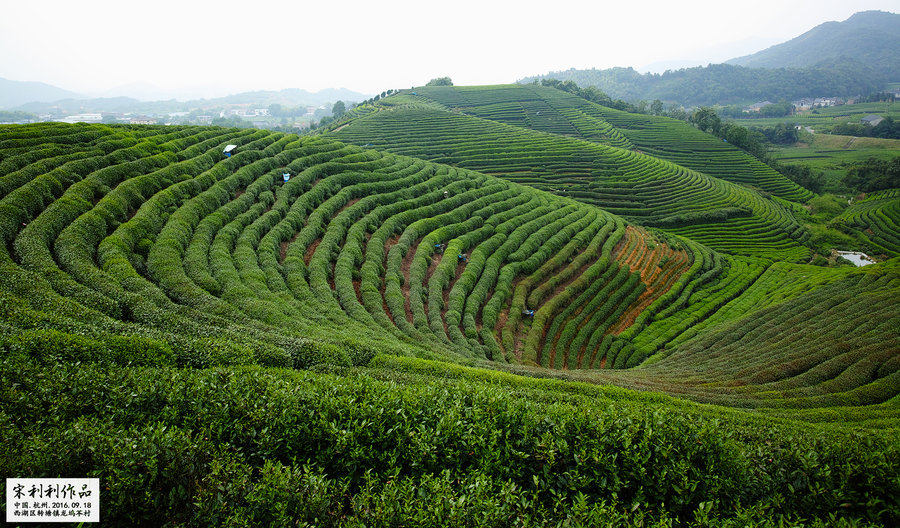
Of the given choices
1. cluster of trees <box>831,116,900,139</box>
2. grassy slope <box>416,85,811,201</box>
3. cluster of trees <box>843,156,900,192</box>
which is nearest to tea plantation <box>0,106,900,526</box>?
grassy slope <box>416,85,811,201</box>

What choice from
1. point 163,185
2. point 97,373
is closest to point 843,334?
point 97,373

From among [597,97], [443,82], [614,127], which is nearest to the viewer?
[614,127]

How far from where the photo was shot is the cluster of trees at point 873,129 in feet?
370

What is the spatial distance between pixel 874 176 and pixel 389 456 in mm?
112040

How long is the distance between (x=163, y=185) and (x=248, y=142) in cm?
1302

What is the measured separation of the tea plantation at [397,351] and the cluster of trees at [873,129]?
10595 centimetres

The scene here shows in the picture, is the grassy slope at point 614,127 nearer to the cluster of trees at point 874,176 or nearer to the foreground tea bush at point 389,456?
the cluster of trees at point 874,176

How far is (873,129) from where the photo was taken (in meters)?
117

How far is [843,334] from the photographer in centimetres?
2106

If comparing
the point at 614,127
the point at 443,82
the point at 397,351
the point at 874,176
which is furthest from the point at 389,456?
the point at 443,82

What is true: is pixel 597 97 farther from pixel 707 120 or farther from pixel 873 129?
pixel 873 129

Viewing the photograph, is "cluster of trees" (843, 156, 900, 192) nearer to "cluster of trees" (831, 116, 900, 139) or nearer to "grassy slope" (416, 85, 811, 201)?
"grassy slope" (416, 85, 811, 201)

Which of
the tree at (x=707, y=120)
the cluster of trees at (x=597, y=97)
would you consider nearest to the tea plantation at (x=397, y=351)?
the tree at (x=707, y=120)

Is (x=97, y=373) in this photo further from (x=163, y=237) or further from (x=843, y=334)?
(x=843, y=334)
